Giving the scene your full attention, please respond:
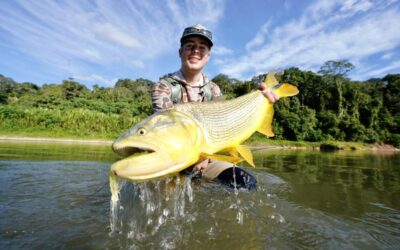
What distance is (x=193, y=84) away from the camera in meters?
4.95

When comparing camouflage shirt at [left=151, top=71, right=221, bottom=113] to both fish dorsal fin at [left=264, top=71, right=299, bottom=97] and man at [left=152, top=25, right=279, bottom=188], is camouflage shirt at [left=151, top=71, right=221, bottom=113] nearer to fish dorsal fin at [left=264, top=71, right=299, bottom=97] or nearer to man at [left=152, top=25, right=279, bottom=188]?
man at [left=152, top=25, right=279, bottom=188]

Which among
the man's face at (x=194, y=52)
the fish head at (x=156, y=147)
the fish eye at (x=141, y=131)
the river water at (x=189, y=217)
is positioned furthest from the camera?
the man's face at (x=194, y=52)

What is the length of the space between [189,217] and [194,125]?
1.63 metres

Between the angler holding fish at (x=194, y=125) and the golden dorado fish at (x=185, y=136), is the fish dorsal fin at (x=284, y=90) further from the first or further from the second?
the golden dorado fish at (x=185, y=136)

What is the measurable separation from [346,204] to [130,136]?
14.5 ft

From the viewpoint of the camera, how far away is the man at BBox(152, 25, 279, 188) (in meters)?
4.42

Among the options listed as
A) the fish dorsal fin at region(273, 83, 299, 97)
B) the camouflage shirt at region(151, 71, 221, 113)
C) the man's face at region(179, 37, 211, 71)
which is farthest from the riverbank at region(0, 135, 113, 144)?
the fish dorsal fin at region(273, 83, 299, 97)

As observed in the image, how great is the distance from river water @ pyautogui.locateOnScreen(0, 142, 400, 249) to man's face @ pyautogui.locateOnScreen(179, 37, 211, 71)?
5.96 ft

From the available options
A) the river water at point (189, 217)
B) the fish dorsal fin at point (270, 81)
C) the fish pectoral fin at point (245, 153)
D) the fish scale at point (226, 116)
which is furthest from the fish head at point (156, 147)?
the fish dorsal fin at point (270, 81)

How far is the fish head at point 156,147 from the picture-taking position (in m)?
2.26

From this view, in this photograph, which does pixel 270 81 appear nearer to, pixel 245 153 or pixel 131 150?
pixel 245 153

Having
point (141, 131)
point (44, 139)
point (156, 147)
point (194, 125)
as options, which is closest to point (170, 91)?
point (194, 125)

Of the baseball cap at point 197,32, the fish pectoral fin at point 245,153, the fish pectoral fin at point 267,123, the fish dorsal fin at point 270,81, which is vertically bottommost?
the fish pectoral fin at point 245,153

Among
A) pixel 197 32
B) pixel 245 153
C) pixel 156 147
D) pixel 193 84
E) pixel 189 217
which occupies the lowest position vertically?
pixel 189 217
